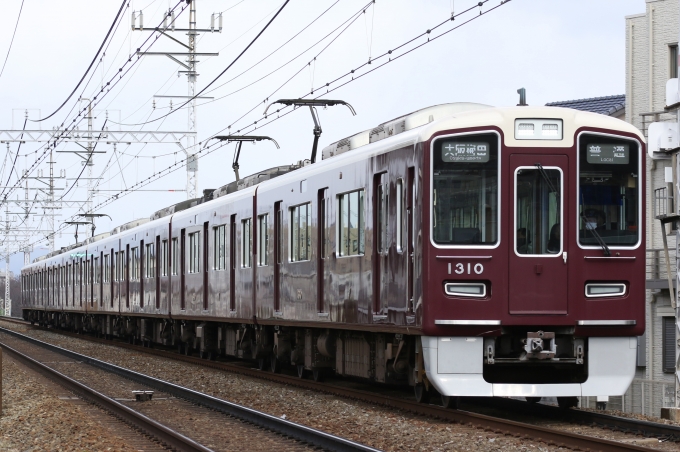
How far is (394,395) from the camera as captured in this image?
47.4 feet

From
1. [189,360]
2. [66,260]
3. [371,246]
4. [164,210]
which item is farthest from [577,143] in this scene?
[66,260]

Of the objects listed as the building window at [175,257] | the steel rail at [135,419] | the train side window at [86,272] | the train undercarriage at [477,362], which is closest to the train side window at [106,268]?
the train side window at [86,272]

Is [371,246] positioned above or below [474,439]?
above

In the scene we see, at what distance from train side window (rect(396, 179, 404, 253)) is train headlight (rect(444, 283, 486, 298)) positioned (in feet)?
3.22

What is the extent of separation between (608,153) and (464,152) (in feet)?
4.71

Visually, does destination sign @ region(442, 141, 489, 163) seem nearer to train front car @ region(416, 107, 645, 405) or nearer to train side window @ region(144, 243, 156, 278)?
train front car @ region(416, 107, 645, 405)

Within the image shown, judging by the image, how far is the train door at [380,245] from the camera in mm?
12805

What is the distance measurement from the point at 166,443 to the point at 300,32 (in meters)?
8.52

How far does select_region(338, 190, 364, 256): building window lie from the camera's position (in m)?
13.7

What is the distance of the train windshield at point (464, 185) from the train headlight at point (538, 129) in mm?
277

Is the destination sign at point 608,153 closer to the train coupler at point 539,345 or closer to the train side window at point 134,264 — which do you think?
the train coupler at point 539,345

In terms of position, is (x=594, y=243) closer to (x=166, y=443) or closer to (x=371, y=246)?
(x=371, y=246)

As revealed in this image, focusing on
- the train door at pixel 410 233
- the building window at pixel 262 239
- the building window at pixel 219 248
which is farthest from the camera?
the building window at pixel 219 248

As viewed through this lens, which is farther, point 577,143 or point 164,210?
point 164,210
